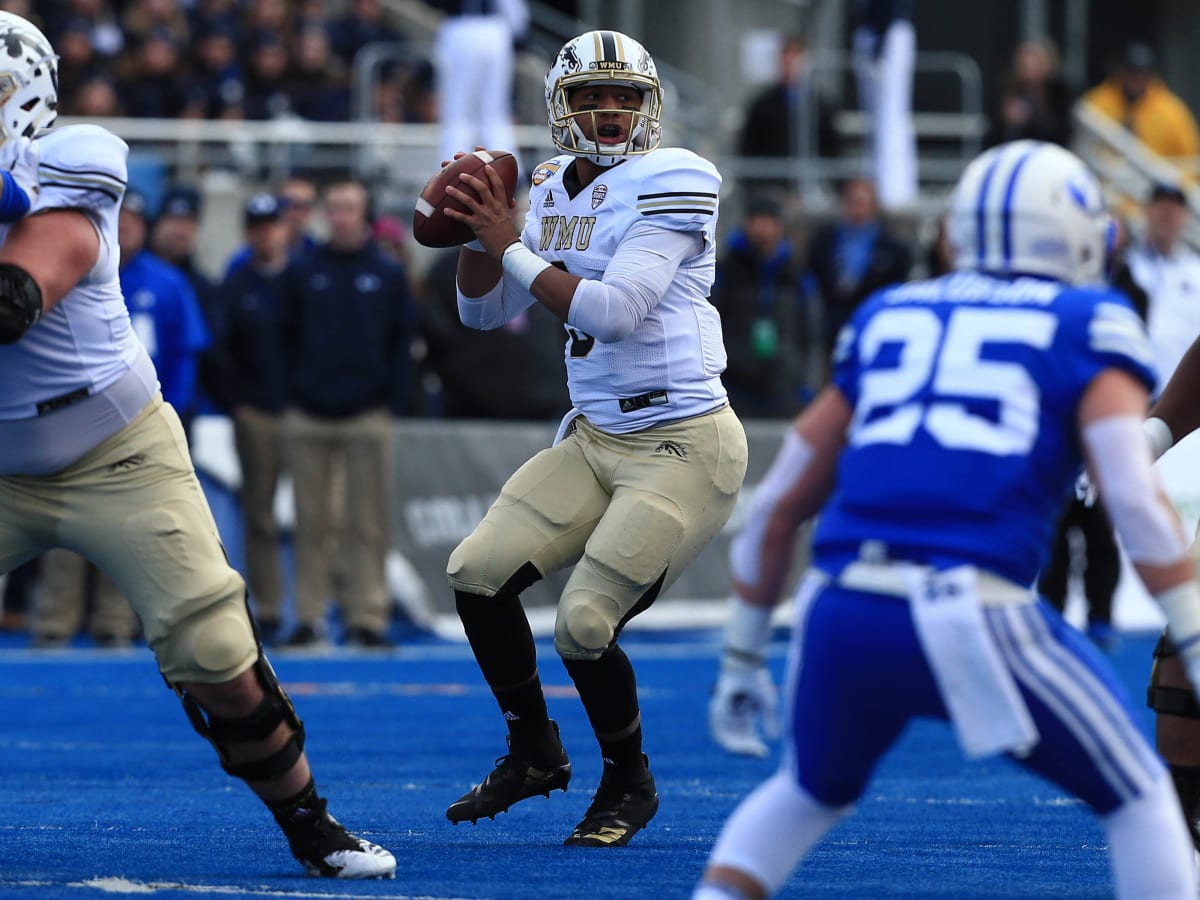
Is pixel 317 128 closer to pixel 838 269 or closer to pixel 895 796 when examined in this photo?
pixel 838 269

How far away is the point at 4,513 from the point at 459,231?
146cm

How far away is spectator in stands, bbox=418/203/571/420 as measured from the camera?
12.0 meters

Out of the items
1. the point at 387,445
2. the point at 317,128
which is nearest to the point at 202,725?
the point at 387,445

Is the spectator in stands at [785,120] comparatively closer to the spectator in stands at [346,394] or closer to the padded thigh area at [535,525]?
the spectator in stands at [346,394]

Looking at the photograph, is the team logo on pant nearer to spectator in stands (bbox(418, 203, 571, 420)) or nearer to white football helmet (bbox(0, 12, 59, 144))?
white football helmet (bbox(0, 12, 59, 144))

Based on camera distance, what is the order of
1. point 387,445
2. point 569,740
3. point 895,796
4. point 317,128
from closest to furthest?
point 895,796, point 569,740, point 387,445, point 317,128

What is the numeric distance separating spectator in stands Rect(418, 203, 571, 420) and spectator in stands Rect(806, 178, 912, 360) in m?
1.70

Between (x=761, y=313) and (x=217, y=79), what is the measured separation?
175 inches

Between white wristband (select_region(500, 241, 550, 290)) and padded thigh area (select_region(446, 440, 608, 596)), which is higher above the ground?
white wristband (select_region(500, 241, 550, 290))

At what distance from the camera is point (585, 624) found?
17.6 ft

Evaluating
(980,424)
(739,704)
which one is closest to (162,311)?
(739,704)

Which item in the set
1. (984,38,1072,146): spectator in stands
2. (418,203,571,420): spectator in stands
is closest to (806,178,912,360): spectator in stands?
(984,38,1072,146): spectator in stands

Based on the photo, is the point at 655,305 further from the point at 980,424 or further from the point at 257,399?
the point at 257,399

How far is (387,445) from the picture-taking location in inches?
444
